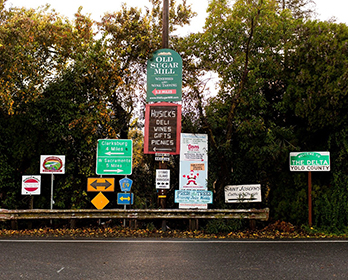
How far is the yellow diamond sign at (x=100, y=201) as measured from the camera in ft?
39.9

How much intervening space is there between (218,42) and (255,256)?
806cm

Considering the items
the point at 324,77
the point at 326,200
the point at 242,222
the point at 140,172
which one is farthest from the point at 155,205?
the point at 324,77

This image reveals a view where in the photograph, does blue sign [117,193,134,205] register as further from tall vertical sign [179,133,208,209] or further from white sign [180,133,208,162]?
white sign [180,133,208,162]

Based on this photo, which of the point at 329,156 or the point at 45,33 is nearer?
the point at 329,156

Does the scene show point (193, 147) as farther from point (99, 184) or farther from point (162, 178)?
point (99, 184)

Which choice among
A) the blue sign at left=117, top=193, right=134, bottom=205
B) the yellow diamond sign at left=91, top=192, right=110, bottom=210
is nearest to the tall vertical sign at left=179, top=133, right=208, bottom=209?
the blue sign at left=117, top=193, right=134, bottom=205

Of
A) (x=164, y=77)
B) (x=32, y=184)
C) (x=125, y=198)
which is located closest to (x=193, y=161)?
(x=125, y=198)

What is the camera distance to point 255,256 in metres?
7.75

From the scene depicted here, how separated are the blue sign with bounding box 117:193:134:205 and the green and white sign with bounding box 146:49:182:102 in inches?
128

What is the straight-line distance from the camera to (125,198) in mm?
12156

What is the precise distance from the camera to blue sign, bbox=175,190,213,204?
12.3m

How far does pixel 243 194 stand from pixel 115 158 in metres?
4.36

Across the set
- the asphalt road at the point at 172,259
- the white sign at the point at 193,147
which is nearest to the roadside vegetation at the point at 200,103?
the white sign at the point at 193,147

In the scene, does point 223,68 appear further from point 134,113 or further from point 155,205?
point 155,205
